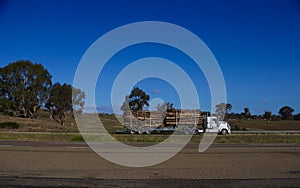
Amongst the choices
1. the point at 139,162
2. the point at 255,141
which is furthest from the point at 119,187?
the point at 255,141

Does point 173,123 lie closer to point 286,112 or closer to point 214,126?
point 214,126

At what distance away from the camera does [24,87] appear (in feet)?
224

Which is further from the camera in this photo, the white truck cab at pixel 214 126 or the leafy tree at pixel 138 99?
the leafy tree at pixel 138 99

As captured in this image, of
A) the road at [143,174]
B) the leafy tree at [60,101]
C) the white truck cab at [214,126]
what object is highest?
the leafy tree at [60,101]

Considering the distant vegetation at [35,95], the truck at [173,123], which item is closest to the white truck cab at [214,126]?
the truck at [173,123]

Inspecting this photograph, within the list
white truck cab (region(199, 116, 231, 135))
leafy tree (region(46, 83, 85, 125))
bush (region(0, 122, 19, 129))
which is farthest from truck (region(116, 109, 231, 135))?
leafy tree (region(46, 83, 85, 125))

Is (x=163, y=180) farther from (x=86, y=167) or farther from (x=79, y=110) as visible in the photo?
(x=79, y=110)

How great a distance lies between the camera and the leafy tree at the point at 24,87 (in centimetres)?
6769

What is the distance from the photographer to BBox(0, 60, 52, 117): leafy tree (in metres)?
67.7

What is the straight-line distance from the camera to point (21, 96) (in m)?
67.8

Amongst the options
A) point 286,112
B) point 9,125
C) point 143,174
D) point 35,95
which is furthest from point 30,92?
point 286,112

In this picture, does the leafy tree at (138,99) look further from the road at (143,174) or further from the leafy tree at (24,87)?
the road at (143,174)

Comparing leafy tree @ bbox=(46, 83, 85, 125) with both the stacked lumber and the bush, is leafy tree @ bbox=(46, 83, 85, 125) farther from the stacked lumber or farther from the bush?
the stacked lumber

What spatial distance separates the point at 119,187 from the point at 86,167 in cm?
421
